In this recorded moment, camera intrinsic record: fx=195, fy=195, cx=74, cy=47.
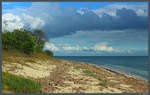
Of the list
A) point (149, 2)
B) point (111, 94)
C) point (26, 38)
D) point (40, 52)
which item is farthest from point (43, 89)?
point (40, 52)

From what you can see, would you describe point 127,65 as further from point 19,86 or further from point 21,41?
point 19,86

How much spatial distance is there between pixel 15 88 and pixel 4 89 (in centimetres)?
25

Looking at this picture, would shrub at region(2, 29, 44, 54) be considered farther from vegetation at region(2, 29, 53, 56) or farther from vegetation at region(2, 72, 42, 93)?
vegetation at region(2, 72, 42, 93)

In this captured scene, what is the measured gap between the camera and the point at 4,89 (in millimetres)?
4262

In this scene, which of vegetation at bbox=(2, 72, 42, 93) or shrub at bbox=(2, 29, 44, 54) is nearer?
vegetation at bbox=(2, 72, 42, 93)

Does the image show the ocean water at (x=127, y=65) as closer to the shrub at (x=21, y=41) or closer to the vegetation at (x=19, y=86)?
the shrub at (x=21, y=41)

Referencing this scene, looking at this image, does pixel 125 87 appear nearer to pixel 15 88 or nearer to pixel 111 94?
pixel 111 94

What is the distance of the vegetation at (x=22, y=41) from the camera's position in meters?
10.9

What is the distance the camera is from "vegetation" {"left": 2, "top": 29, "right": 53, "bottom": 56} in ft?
35.6

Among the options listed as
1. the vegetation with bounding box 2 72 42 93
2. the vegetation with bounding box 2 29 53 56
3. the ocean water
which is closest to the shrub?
the vegetation with bounding box 2 29 53 56

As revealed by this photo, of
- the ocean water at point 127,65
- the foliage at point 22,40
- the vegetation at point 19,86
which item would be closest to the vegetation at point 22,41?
the foliage at point 22,40

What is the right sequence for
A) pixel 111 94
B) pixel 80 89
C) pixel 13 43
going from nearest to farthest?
pixel 111 94 → pixel 80 89 → pixel 13 43

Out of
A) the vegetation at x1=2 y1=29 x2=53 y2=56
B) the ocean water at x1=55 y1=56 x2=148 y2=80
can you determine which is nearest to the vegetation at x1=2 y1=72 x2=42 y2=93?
the ocean water at x1=55 y1=56 x2=148 y2=80

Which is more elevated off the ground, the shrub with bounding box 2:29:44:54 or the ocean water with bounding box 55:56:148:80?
the shrub with bounding box 2:29:44:54
